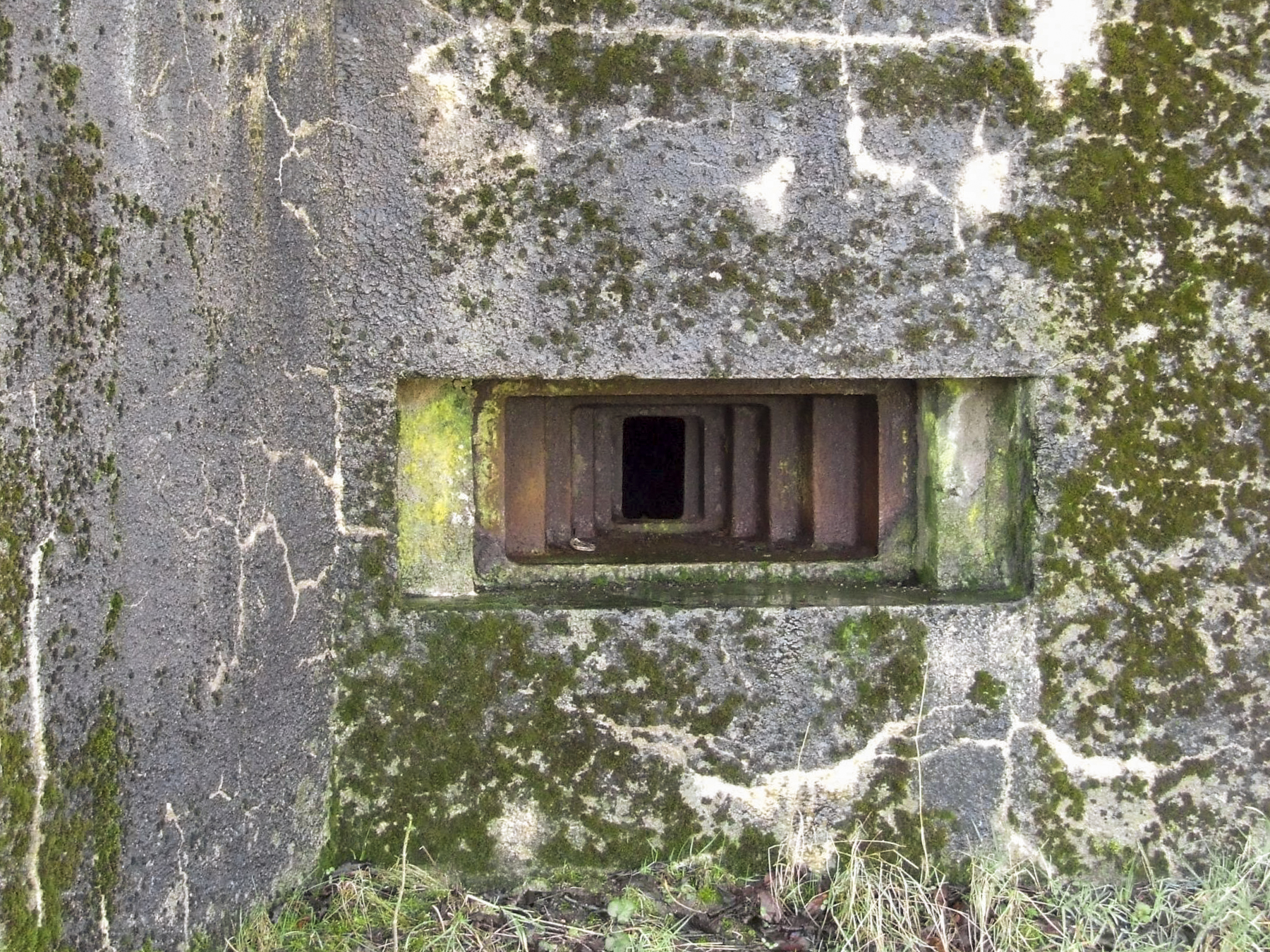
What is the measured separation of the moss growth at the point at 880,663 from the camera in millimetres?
2184

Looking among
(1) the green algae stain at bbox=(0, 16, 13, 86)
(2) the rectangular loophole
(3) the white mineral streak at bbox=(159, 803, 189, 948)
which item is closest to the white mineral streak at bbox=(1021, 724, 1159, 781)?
(2) the rectangular loophole

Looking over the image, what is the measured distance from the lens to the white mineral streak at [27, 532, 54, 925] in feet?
4.79

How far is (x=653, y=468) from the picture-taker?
3.52m

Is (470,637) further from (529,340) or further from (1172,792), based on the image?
(1172,792)

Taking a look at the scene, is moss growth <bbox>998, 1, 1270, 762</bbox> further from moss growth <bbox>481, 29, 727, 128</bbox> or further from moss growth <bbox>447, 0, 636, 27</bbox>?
moss growth <bbox>447, 0, 636, 27</bbox>

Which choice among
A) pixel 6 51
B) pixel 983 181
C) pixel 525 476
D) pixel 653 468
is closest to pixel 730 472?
pixel 525 476

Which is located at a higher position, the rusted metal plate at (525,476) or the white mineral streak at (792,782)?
the rusted metal plate at (525,476)

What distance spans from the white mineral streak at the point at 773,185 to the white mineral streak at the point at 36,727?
4.65ft

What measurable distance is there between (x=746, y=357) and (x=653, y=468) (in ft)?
4.67

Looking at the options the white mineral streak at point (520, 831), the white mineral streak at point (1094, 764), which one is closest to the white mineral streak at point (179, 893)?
the white mineral streak at point (520, 831)

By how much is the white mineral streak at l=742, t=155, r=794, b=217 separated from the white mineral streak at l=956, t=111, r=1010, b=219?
0.36 metres

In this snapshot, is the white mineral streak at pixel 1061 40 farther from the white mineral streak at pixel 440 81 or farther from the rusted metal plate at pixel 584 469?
the rusted metal plate at pixel 584 469

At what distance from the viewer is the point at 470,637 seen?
7.03ft

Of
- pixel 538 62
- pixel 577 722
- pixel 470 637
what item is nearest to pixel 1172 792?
pixel 577 722
